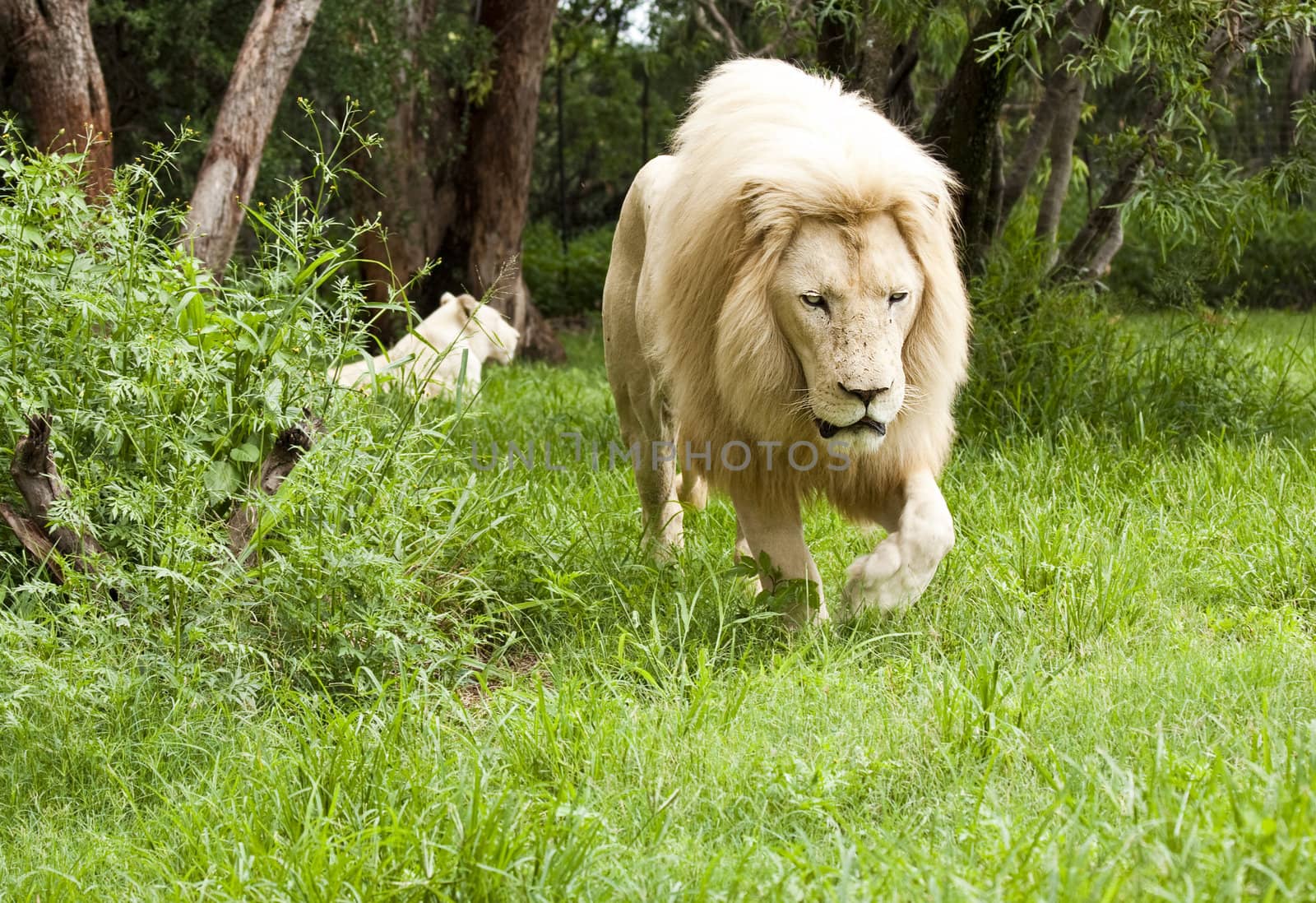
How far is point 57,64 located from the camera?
19.0 feet

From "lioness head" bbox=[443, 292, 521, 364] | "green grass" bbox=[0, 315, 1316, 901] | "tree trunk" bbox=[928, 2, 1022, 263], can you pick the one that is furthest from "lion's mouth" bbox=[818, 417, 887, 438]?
"lioness head" bbox=[443, 292, 521, 364]

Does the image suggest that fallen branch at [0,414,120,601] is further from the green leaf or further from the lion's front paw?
the lion's front paw

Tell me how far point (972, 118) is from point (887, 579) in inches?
128

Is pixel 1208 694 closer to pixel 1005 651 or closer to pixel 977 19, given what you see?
pixel 1005 651

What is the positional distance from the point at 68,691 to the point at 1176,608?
2881 mm

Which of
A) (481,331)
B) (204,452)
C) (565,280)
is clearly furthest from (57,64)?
(565,280)

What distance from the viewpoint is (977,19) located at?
5930mm

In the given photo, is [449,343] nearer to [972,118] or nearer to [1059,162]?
[972,118]

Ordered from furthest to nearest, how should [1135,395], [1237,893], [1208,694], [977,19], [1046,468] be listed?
[977,19], [1135,395], [1046,468], [1208,694], [1237,893]

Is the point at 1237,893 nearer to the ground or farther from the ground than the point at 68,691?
farther from the ground

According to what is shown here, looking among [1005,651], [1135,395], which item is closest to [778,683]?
[1005,651]

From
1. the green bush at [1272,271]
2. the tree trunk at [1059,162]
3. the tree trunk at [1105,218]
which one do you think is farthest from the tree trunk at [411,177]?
the green bush at [1272,271]

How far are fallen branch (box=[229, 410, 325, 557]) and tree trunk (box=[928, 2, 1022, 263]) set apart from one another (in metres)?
3.25

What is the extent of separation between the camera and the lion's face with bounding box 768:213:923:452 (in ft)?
9.81
